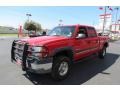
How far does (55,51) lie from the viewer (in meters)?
5.07

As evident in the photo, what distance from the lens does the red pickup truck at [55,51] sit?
4.77 metres

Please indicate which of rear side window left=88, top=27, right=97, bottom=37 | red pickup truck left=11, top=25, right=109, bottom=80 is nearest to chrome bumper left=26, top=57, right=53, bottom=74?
red pickup truck left=11, top=25, right=109, bottom=80

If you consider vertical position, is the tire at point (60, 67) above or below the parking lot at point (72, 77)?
above

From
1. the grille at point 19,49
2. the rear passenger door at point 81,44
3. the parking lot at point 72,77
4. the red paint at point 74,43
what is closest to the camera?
the red paint at point 74,43

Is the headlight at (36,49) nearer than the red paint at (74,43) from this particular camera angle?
Yes

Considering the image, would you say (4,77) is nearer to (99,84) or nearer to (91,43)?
(99,84)

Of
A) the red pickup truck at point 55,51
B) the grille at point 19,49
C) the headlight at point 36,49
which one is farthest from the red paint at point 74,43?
the grille at point 19,49

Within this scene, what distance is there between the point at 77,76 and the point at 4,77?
2.57 m

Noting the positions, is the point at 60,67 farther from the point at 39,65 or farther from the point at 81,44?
the point at 81,44

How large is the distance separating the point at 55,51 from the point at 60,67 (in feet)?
2.05

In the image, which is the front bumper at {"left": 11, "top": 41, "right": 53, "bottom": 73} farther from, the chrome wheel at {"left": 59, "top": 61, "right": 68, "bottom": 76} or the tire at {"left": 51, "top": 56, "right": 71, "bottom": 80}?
the chrome wheel at {"left": 59, "top": 61, "right": 68, "bottom": 76}

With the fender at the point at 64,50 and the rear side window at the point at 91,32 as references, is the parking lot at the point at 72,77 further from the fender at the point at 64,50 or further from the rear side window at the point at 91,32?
the rear side window at the point at 91,32
